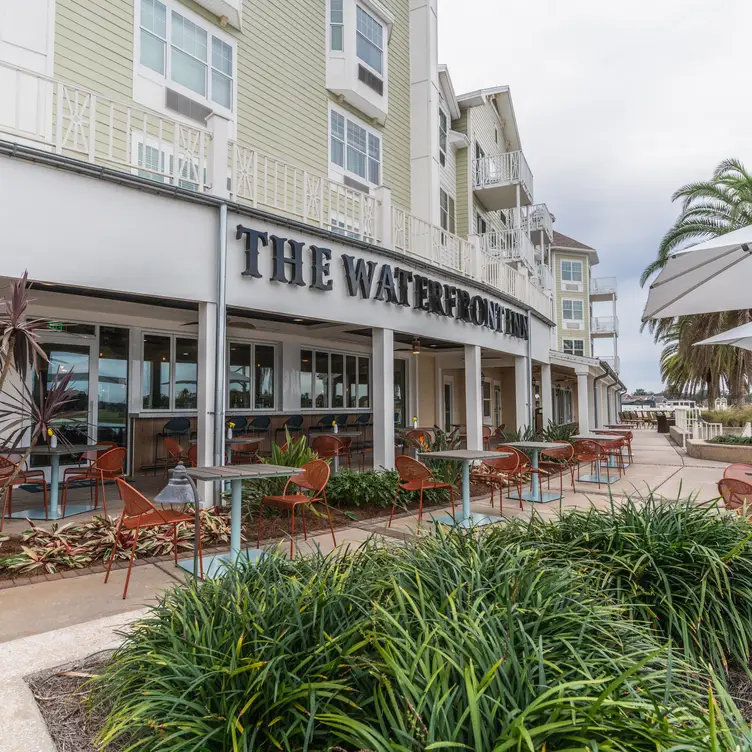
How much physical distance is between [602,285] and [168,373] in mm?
37612

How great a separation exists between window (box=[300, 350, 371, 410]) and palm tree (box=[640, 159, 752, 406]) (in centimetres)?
1142

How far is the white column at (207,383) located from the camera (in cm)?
659

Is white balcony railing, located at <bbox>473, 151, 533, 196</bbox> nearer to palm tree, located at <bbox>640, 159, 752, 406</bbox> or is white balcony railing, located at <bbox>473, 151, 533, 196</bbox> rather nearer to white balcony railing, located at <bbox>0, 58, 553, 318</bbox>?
white balcony railing, located at <bbox>0, 58, 553, 318</bbox>

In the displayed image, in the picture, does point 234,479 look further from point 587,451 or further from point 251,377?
point 251,377

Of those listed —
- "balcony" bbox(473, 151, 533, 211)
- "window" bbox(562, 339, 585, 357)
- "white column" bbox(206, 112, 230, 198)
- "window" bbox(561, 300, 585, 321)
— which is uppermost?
"balcony" bbox(473, 151, 533, 211)

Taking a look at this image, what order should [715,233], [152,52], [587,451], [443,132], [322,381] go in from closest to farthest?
1. [152,52]
2. [587,451]
3. [322,381]
4. [443,132]
5. [715,233]

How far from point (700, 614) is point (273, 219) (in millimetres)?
6497

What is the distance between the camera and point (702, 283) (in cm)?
562

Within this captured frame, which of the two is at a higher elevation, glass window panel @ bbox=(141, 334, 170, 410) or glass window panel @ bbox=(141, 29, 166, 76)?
glass window panel @ bbox=(141, 29, 166, 76)

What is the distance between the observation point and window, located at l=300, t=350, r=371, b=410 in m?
13.1

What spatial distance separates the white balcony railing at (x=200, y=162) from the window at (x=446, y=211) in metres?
3.50

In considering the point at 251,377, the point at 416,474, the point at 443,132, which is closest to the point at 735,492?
the point at 416,474

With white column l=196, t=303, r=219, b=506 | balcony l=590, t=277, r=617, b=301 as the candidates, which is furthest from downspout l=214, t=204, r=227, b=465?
balcony l=590, t=277, r=617, b=301

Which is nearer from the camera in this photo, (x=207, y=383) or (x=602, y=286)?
(x=207, y=383)
